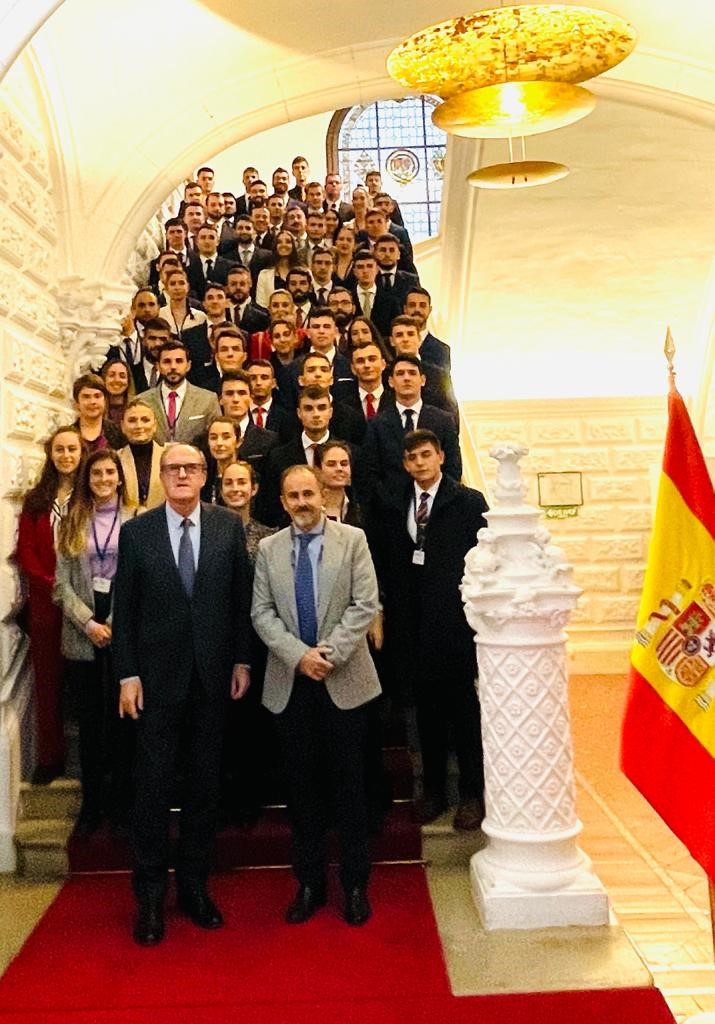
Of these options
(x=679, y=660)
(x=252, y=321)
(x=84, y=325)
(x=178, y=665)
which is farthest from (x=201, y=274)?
(x=679, y=660)

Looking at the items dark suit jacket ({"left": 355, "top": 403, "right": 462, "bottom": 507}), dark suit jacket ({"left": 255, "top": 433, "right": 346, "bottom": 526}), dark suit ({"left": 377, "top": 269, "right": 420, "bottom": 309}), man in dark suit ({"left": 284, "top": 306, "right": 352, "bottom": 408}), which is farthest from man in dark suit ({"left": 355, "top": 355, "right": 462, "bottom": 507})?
dark suit ({"left": 377, "top": 269, "right": 420, "bottom": 309})

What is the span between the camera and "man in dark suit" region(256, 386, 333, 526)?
459cm

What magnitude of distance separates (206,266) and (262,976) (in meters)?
5.67

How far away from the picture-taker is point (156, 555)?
3402mm

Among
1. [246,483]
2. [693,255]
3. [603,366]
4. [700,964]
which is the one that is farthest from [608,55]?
[603,366]

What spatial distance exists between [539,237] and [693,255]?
1491 mm

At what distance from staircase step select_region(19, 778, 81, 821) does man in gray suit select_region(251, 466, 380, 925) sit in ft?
4.13

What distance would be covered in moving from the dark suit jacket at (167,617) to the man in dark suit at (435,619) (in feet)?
2.71

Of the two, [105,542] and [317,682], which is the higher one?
[105,542]

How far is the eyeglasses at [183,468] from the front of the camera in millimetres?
3383

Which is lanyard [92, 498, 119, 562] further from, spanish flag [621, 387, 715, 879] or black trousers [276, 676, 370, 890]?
spanish flag [621, 387, 715, 879]

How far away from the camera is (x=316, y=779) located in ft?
11.4

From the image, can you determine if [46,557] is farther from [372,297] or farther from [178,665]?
[372,297]

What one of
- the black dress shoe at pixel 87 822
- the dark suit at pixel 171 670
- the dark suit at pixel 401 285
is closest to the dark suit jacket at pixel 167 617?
the dark suit at pixel 171 670
